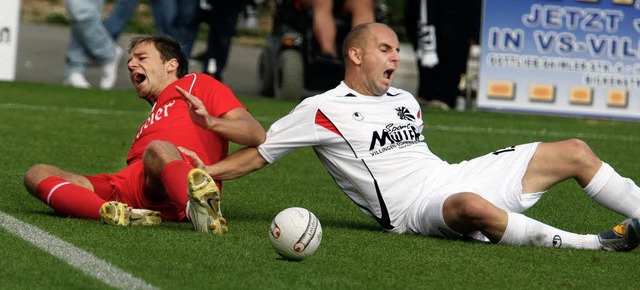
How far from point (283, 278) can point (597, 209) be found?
139 inches

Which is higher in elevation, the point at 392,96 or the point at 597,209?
the point at 392,96

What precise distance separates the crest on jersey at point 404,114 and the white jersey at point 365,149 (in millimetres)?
80

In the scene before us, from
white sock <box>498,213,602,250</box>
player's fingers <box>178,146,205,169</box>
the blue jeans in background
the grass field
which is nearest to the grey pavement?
the blue jeans in background

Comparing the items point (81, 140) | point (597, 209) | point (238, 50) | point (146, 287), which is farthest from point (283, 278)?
point (238, 50)

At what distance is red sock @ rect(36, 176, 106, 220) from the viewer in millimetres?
7109

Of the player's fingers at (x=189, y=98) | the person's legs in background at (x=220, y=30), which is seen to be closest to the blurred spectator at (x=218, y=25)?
the person's legs in background at (x=220, y=30)

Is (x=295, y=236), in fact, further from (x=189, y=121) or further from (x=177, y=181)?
(x=189, y=121)

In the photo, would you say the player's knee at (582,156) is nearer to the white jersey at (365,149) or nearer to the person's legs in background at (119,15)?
the white jersey at (365,149)

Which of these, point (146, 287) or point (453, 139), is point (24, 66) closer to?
point (453, 139)

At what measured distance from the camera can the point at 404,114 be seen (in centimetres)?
736

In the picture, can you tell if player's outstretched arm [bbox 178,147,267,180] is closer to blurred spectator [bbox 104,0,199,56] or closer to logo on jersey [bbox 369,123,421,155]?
logo on jersey [bbox 369,123,421,155]

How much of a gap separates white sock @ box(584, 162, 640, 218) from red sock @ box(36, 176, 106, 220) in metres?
2.42

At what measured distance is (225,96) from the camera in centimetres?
734

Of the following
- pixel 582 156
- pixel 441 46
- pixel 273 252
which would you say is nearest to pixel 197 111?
pixel 273 252
